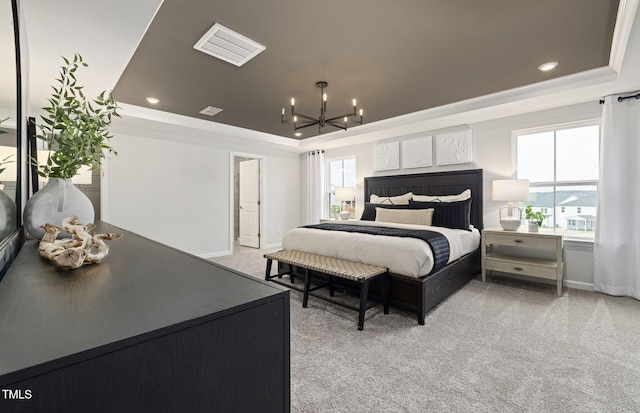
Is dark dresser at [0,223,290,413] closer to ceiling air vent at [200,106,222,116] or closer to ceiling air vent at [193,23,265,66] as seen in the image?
ceiling air vent at [193,23,265,66]

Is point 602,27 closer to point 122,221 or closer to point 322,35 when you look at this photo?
point 322,35

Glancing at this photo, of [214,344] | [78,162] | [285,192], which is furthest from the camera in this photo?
[285,192]

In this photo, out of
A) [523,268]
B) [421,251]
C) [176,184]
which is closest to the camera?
[421,251]

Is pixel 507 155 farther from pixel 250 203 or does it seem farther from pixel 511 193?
pixel 250 203

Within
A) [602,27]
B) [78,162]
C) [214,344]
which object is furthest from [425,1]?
[214,344]

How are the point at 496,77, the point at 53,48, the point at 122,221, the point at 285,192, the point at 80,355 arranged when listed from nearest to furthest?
the point at 80,355, the point at 53,48, the point at 496,77, the point at 122,221, the point at 285,192

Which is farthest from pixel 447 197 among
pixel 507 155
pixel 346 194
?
pixel 346 194

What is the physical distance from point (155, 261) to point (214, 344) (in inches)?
20.8

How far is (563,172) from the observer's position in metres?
3.68

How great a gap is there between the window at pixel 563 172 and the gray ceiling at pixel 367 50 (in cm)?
102

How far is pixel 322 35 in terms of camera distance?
7.52 ft

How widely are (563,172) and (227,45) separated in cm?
418

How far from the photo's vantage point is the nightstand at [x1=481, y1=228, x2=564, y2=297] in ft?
10.5

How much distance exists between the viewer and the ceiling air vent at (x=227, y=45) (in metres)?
2.26
